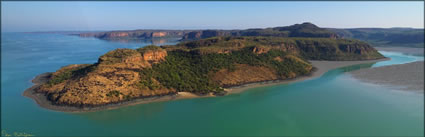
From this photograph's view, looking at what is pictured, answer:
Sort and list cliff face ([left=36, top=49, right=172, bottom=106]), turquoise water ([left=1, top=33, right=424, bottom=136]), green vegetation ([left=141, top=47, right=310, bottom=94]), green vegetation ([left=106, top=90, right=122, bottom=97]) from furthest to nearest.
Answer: green vegetation ([left=141, top=47, right=310, bottom=94]) < green vegetation ([left=106, top=90, right=122, bottom=97]) < cliff face ([left=36, top=49, right=172, bottom=106]) < turquoise water ([left=1, top=33, right=424, bottom=136])

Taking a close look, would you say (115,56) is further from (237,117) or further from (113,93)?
(237,117)

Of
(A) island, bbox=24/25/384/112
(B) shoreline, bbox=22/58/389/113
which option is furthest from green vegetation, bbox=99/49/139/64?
(B) shoreline, bbox=22/58/389/113

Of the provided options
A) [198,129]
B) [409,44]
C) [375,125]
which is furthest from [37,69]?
[409,44]

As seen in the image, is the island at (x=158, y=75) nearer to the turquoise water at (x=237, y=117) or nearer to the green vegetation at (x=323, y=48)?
the turquoise water at (x=237, y=117)

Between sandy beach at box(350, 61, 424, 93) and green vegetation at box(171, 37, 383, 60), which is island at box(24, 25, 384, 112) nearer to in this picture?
sandy beach at box(350, 61, 424, 93)

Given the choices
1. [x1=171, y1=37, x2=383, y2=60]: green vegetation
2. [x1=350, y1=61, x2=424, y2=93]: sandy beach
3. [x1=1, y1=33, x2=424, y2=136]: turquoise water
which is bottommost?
[x1=1, y1=33, x2=424, y2=136]: turquoise water

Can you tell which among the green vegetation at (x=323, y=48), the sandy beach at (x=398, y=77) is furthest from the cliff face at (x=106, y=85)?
the green vegetation at (x=323, y=48)
